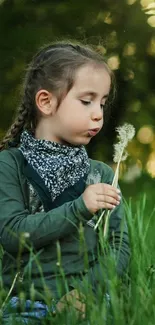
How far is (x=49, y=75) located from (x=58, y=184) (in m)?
0.41

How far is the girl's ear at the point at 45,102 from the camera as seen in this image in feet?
11.1

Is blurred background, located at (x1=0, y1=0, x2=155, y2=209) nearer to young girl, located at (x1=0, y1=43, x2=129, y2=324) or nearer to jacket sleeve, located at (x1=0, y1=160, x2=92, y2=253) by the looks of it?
young girl, located at (x1=0, y1=43, x2=129, y2=324)

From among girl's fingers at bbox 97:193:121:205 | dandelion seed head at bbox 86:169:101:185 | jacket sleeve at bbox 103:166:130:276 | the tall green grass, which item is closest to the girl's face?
dandelion seed head at bbox 86:169:101:185

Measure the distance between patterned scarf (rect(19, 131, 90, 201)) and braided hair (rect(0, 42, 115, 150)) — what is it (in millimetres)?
165

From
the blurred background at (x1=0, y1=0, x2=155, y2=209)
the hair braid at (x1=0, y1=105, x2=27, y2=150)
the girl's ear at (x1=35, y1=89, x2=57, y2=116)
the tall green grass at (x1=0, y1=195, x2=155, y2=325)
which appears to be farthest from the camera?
the blurred background at (x1=0, y1=0, x2=155, y2=209)

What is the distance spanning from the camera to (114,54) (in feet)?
20.3

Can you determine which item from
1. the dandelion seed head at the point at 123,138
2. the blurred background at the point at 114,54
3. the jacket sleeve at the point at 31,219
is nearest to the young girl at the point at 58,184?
the jacket sleeve at the point at 31,219

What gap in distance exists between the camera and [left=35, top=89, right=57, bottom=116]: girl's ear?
340cm

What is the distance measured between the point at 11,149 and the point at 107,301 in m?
0.76

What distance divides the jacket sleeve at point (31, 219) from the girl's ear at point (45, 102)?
11.1 inches

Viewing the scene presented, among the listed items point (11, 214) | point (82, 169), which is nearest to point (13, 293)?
point (11, 214)

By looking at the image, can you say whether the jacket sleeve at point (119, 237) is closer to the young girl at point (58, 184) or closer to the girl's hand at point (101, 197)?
the young girl at point (58, 184)

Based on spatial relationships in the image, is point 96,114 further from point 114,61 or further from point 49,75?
point 114,61

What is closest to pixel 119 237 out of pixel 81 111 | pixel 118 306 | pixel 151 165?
pixel 81 111
